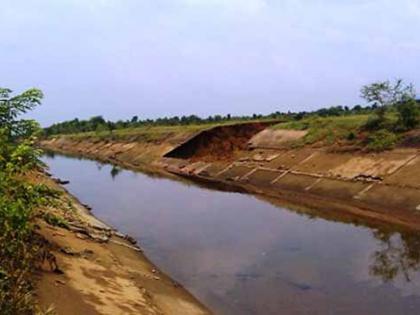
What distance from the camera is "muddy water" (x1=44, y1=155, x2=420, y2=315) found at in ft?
41.0

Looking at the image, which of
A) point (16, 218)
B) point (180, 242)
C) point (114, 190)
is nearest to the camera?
point (16, 218)

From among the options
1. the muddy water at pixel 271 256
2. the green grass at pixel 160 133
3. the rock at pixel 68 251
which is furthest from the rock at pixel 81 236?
the green grass at pixel 160 133

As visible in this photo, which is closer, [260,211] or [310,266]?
[310,266]

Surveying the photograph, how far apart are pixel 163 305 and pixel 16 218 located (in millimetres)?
4458

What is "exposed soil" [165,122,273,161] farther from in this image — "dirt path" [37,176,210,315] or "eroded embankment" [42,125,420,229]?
"dirt path" [37,176,210,315]

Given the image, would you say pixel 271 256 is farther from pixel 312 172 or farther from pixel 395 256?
pixel 312 172

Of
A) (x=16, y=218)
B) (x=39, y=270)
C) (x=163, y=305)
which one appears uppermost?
(x=16, y=218)

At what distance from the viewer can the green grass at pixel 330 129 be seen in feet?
113

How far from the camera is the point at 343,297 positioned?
12.6 meters

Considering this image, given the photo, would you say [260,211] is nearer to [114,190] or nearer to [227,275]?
[227,275]

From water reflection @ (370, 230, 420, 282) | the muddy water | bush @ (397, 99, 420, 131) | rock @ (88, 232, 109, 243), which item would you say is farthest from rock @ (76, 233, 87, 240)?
bush @ (397, 99, 420, 131)

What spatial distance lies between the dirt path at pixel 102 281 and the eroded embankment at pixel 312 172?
9.75m

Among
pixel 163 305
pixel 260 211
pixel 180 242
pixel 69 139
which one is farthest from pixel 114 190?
pixel 69 139

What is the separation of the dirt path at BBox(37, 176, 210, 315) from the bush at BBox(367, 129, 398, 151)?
16.5 metres
